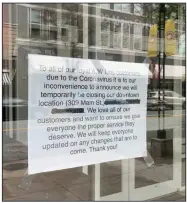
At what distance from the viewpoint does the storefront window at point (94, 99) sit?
8.58 ft

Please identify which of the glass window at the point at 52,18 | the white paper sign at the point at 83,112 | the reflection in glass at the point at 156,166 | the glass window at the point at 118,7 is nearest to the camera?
the white paper sign at the point at 83,112

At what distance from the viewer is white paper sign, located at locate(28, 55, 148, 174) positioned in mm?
2576

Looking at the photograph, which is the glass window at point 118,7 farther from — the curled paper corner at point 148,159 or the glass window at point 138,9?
the curled paper corner at point 148,159

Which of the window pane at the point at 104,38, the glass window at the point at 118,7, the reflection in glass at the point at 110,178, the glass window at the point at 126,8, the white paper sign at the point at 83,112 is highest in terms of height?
the glass window at the point at 126,8

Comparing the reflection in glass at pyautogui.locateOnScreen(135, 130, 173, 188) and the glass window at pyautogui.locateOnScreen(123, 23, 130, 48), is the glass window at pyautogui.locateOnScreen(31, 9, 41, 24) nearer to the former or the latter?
the glass window at pyautogui.locateOnScreen(123, 23, 130, 48)

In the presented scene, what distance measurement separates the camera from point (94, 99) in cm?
278

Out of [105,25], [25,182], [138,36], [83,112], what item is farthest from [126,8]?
Result: [25,182]


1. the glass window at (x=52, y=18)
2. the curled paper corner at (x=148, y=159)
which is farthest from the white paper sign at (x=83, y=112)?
the glass window at (x=52, y=18)

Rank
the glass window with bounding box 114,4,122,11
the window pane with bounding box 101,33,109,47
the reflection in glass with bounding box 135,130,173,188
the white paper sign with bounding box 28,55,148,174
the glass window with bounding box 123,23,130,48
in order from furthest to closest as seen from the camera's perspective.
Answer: the reflection in glass with bounding box 135,130,173,188, the glass window with bounding box 123,23,130,48, the window pane with bounding box 101,33,109,47, the glass window with bounding box 114,4,122,11, the white paper sign with bounding box 28,55,148,174

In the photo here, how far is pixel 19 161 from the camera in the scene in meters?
3.57

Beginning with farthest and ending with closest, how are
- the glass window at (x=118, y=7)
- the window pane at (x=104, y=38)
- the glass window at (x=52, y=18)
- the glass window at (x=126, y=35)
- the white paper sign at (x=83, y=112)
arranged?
the glass window at (x=126, y=35), the window pane at (x=104, y=38), the glass window at (x=52, y=18), the glass window at (x=118, y=7), the white paper sign at (x=83, y=112)

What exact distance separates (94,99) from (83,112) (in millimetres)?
150

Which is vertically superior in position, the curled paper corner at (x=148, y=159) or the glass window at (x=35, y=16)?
the glass window at (x=35, y=16)

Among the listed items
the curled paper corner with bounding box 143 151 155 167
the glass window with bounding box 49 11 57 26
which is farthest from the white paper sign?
the glass window with bounding box 49 11 57 26
